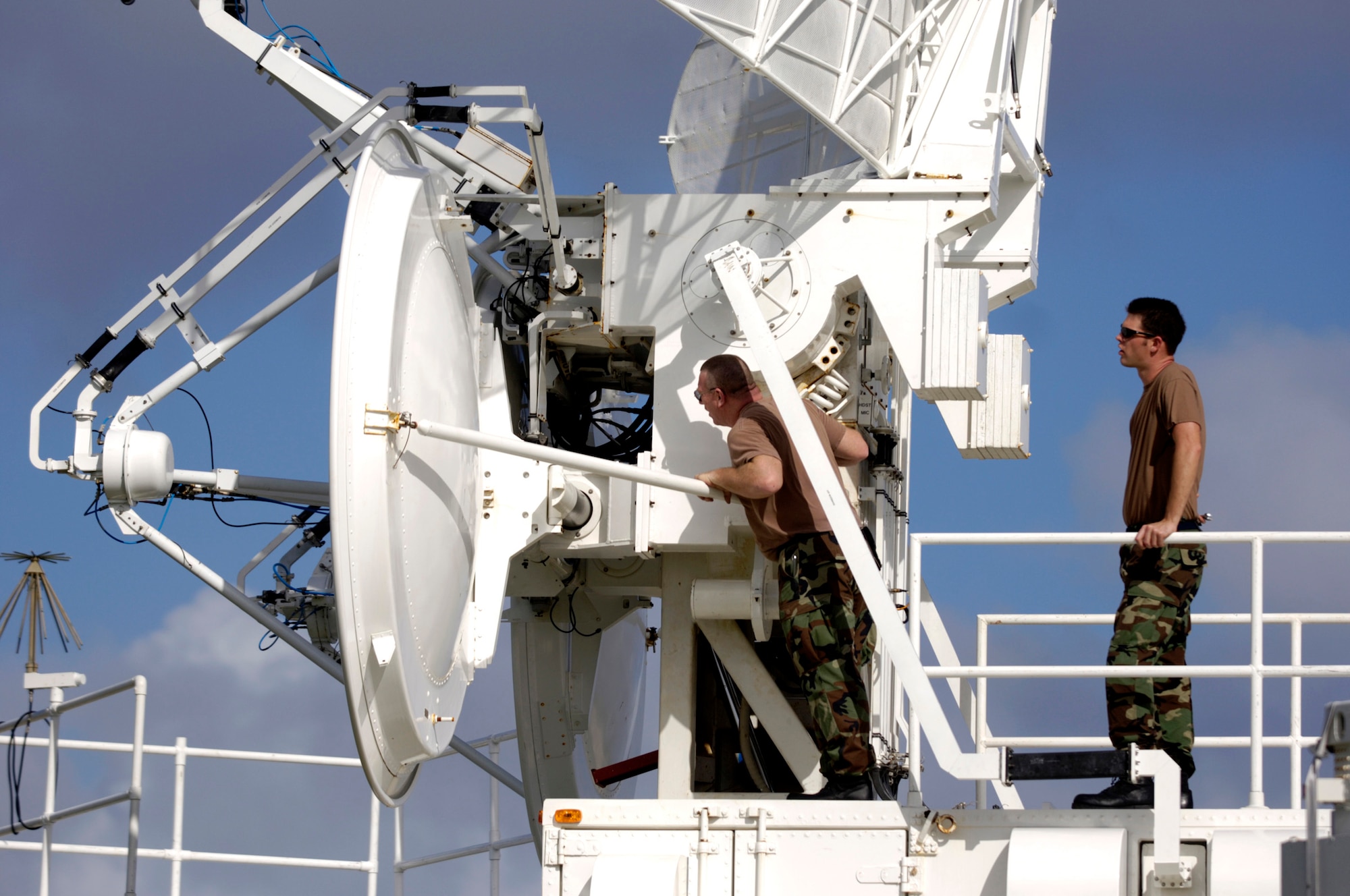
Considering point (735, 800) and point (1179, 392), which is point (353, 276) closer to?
point (735, 800)

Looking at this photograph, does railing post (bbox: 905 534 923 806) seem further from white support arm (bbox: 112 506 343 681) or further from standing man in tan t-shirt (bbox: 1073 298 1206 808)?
white support arm (bbox: 112 506 343 681)

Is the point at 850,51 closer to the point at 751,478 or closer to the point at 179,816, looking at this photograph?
the point at 751,478

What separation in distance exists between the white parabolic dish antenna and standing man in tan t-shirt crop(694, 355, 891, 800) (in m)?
1.37

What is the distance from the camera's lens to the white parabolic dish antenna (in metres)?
7.80

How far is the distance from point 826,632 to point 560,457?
5.20 feet

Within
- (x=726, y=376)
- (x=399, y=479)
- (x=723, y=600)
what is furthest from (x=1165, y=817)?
(x=399, y=479)

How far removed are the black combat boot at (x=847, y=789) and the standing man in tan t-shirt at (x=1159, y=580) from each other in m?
1.03

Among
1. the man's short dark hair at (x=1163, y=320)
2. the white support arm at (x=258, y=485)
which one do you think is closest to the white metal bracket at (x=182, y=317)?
the white support arm at (x=258, y=485)

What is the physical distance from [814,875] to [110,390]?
4751mm

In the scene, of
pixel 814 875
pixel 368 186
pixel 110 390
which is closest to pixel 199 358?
pixel 110 390

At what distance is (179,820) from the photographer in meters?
11.0

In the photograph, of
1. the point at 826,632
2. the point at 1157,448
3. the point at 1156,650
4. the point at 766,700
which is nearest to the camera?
the point at 1156,650

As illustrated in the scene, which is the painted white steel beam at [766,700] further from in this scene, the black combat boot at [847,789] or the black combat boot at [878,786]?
the black combat boot at [847,789]

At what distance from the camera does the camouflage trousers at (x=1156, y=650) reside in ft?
26.9
